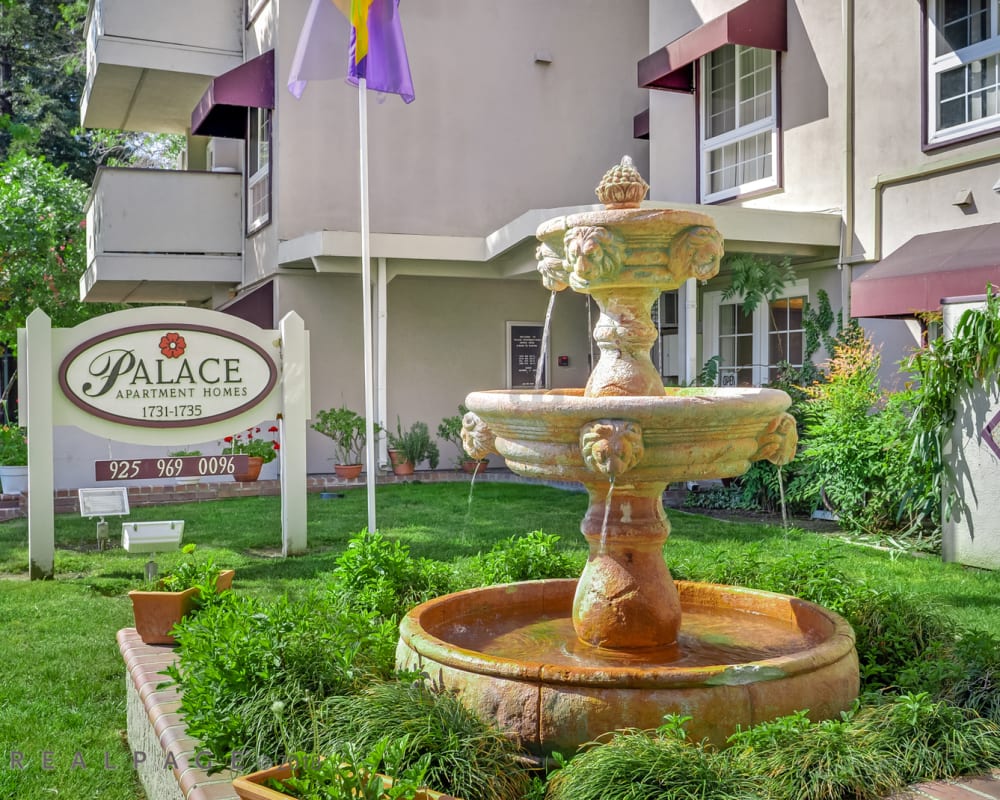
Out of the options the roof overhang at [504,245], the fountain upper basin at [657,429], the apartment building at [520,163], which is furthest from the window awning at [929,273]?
the fountain upper basin at [657,429]

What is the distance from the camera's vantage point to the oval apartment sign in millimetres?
8484

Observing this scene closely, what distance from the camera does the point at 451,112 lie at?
625 inches

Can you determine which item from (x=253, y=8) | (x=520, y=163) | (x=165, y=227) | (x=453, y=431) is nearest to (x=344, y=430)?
(x=453, y=431)

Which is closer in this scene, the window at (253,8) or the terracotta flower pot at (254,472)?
the terracotta flower pot at (254,472)

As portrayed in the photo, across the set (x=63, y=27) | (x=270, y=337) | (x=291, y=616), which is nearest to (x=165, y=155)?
(x=63, y=27)

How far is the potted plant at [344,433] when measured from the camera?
560 inches

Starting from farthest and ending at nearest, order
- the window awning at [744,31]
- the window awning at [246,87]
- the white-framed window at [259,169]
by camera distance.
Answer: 1. the white-framed window at [259,169]
2. the window awning at [246,87]
3. the window awning at [744,31]

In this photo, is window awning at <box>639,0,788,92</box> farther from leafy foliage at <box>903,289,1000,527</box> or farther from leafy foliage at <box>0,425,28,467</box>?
leafy foliage at <box>0,425,28,467</box>

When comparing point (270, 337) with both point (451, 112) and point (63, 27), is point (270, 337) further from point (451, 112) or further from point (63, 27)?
point (63, 27)

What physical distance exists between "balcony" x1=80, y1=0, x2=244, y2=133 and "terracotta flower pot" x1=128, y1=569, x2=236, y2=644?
12.7 metres

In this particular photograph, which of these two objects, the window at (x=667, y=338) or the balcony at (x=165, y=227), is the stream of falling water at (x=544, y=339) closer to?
the window at (x=667, y=338)

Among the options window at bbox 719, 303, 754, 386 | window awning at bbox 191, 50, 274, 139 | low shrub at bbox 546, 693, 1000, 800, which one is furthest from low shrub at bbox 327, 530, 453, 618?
window awning at bbox 191, 50, 274, 139

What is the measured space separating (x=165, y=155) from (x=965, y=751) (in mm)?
32791

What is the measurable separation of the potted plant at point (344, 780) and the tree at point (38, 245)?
17436 millimetres
